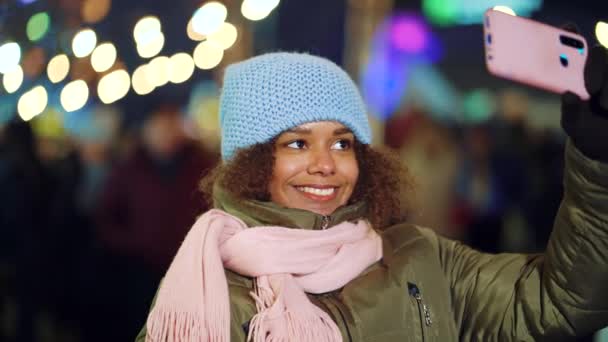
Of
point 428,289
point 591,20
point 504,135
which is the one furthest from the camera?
point 504,135

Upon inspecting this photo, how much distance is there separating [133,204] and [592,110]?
2945 millimetres

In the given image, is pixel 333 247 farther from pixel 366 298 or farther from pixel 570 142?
pixel 570 142

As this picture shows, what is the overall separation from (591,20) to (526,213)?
3.75 ft

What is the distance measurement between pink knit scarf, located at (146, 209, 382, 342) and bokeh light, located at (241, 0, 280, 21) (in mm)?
2360

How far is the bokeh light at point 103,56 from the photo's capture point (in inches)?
159

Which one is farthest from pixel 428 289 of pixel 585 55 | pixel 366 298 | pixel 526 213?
pixel 526 213

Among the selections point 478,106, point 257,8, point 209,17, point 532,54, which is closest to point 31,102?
point 209,17

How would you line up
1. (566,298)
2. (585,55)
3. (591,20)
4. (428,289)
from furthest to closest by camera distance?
(591,20) → (428,289) → (566,298) → (585,55)

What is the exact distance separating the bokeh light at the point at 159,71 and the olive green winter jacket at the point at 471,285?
2.51 m

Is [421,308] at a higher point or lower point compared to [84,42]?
lower

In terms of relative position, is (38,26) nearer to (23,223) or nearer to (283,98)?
(23,223)

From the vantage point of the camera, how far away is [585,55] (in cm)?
132

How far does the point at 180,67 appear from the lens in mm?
4172

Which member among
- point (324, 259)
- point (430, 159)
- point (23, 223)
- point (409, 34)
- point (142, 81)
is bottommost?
point (23, 223)
